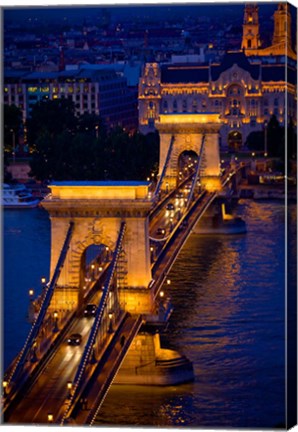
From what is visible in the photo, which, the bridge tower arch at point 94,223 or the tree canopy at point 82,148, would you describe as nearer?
the bridge tower arch at point 94,223

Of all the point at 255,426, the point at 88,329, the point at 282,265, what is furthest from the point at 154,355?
the point at 282,265

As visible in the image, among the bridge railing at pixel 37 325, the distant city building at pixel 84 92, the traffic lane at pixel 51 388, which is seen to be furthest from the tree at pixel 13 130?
the traffic lane at pixel 51 388

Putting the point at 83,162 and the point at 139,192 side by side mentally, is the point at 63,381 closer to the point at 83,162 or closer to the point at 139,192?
the point at 139,192

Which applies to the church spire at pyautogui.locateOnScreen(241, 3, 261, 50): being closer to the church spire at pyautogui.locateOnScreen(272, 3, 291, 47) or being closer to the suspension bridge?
the church spire at pyautogui.locateOnScreen(272, 3, 291, 47)

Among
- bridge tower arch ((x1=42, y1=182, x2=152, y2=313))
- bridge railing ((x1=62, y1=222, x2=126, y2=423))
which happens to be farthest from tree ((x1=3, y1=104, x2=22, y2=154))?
bridge railing ((x1=62, y1=222, x2=126, y2=423))

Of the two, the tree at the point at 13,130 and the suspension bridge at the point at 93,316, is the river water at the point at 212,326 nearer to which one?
the suspension bridge at the point at 93,316
